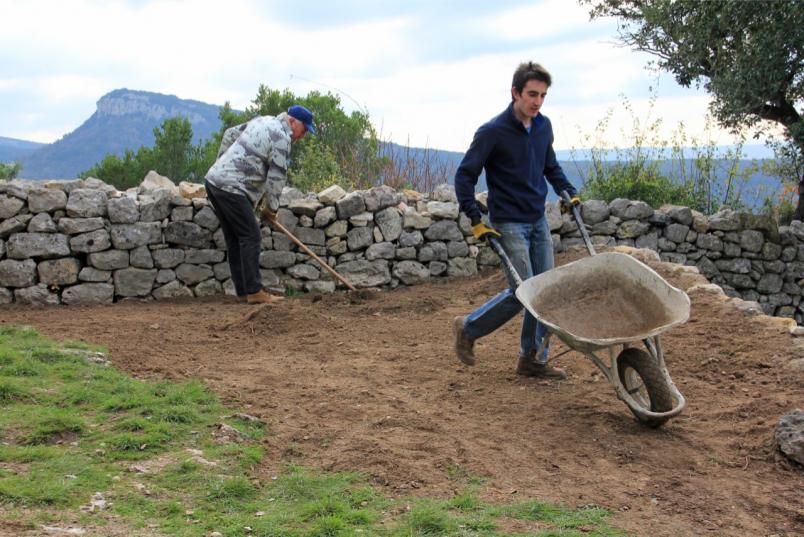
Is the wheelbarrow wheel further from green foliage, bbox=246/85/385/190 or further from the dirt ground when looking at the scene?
green foliage, bbox=246/85/385/190

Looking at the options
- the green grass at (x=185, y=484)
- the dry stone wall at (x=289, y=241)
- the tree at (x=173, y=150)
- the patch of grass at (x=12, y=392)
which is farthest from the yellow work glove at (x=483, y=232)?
the tree at (x=173, y=150)

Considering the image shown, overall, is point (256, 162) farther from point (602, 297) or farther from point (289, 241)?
point (602, 297)

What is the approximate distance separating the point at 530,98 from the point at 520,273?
104 cm

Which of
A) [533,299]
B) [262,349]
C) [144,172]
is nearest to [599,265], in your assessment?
[533,299]

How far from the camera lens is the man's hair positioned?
16.5 ft

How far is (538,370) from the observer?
5527mm

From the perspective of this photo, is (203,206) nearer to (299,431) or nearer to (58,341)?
(58,341)

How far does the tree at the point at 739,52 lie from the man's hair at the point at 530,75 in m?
5.59

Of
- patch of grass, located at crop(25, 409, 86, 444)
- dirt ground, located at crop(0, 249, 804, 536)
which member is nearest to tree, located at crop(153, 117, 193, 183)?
dirt ground, located at crop(0, 249, 804, 536)

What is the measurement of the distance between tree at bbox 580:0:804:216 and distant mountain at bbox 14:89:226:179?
2066 inches

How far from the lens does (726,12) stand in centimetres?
995

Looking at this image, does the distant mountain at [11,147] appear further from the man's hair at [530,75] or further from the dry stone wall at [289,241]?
the man's hair at [530,75]

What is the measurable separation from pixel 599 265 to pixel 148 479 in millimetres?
2752

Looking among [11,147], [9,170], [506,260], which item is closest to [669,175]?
[506,260]
